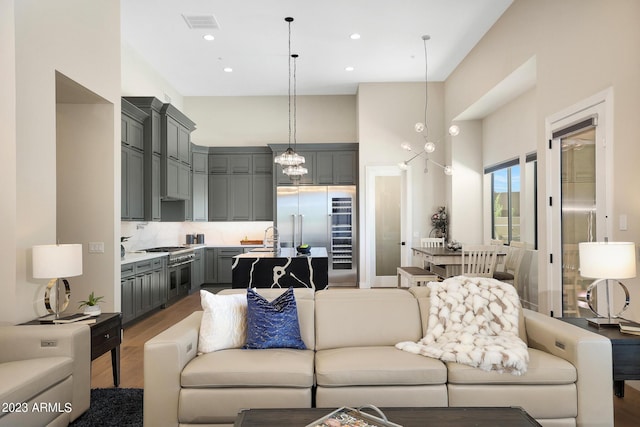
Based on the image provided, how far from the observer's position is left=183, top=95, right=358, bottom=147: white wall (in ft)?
28.9

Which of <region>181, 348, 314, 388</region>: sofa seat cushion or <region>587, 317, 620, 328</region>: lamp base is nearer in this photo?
<region>181, 348, 314, 388</region>: sofa seat cushion

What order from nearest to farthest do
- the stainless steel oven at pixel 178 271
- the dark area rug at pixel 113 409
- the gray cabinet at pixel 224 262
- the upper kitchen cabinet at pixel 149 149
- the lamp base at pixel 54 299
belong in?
1. the dark area rug at pixel 113 409
2. the lamp base at pixel 54 299
3. the upper kitchen cabinet at pixel 149 149
4. the stainless steel oven at pixel 178 271
5. the gray cabinet at pixel 224 262

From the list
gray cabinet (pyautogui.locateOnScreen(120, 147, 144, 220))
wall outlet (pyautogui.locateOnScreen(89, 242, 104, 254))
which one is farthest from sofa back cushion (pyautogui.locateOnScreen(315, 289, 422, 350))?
gray cabinet (pyautogui.locateOnScreen(120, 147, 144, 220))

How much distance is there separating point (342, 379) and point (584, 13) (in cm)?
374

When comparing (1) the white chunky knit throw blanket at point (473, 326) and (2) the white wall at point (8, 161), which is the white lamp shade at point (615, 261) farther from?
(2) the white wall at point (8, 161)

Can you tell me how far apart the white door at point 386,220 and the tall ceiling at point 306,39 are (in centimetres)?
185

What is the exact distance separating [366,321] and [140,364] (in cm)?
226

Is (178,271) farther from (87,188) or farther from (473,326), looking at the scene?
(473,326)

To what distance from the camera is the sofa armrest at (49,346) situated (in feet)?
8.53

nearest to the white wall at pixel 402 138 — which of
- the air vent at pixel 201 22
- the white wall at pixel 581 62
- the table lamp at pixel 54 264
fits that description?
the white wall at pixel 581 62

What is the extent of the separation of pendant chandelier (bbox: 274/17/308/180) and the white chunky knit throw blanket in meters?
3.17

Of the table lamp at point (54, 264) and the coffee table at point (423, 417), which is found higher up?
the table lamp at point (54, 264)

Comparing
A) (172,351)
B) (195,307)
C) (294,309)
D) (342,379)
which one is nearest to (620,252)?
(342,379)

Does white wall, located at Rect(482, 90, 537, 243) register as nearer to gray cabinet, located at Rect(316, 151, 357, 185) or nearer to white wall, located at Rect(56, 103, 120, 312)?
gray cabinet, located at Rect(316, 151, 357, 185)
